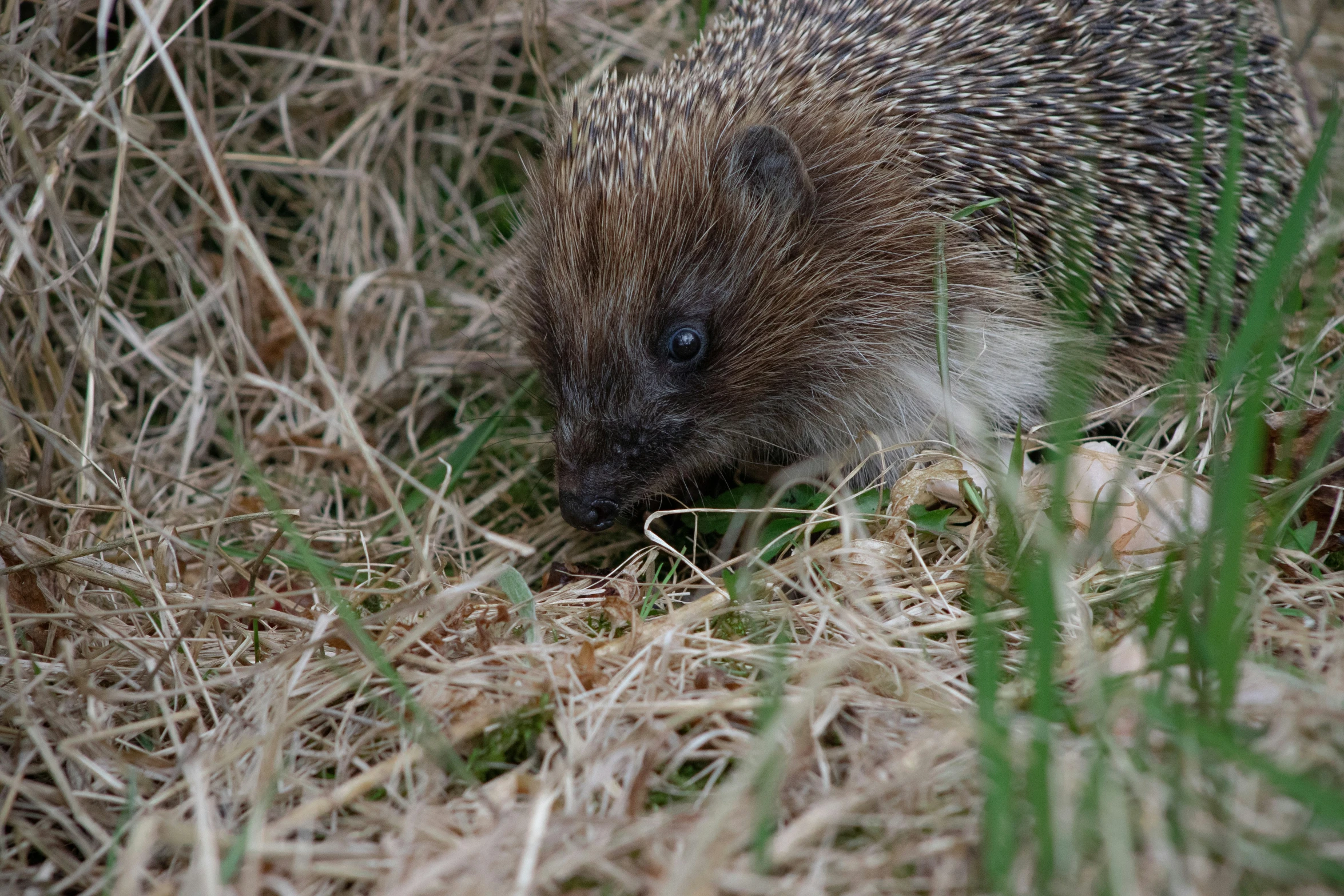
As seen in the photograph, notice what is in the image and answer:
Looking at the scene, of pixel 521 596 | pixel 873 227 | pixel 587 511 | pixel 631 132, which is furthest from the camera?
pixel 631 132

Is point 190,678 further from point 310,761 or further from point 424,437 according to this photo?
point 424,437

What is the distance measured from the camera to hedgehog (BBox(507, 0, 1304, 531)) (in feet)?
11.2

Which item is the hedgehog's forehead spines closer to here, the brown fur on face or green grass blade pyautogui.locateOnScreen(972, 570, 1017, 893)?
the brown fur on face

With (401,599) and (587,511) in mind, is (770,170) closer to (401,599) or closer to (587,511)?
(587,511)

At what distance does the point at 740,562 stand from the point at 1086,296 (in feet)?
4.73

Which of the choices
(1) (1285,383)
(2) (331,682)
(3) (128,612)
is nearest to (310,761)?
(2) (331,682)

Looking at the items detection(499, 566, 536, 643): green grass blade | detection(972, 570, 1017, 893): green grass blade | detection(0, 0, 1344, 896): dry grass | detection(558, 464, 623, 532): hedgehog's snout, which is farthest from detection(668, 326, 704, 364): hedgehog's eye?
detection(972, 570, 1017, 893): green grass blade

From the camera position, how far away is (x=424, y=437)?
449cm

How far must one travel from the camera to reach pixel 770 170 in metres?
3.44

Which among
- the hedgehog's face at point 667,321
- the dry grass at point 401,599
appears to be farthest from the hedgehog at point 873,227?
the dry grass at point 401,599

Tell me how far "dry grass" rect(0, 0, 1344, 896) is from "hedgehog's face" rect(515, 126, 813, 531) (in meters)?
0.32

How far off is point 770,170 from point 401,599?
1786mm

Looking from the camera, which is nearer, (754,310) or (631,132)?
(754,310)

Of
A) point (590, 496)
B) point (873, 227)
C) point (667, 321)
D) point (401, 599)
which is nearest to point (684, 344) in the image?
point (667, 321)
